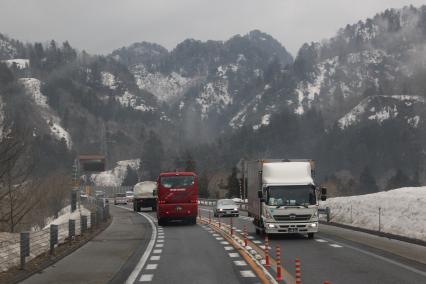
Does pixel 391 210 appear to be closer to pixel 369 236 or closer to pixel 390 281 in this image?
pixel 369 236

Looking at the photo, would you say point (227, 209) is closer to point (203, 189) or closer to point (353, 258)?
point (353, 258)

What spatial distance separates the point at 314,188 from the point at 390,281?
13043 millimetres

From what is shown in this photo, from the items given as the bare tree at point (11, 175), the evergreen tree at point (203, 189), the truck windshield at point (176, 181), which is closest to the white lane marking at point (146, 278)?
the bare tree at point (11, 175)

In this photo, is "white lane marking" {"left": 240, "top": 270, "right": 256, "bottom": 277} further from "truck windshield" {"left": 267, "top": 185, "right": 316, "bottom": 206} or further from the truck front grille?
"truck windshield" {"left": 267, "top": 185, "right": 316, "bottom": 206}

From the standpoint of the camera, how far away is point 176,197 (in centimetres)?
4053

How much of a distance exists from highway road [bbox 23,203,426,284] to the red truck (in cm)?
1234

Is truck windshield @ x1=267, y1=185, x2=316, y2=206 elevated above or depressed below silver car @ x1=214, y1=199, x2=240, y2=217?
above

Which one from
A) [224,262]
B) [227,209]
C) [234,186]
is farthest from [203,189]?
[224,262]

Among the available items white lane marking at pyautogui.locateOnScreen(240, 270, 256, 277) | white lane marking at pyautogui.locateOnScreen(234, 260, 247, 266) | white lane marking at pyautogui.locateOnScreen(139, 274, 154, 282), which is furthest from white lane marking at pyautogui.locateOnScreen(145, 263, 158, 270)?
white lane marking at pyautogui.locateOnScreen(240, 270, 256, 277)

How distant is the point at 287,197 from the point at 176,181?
49.9 feet

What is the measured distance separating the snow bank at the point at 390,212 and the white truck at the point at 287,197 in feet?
13.4

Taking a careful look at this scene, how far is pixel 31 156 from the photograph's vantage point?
6862cm

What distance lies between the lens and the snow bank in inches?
1120

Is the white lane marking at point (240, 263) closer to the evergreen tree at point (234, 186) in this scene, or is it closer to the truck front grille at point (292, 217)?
the truck front grille at point (292, 217)
